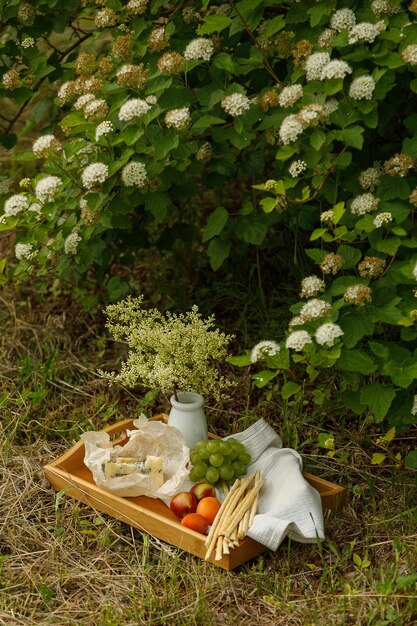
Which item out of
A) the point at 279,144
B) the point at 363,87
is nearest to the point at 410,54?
the point at 363,87

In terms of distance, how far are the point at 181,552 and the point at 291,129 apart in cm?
104

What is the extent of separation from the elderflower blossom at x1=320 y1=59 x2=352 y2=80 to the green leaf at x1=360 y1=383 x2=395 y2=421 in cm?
74

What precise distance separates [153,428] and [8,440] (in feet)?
1.54

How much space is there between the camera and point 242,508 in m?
2.15

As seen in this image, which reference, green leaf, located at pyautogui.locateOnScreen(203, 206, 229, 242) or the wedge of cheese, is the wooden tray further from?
green leaf, located at pyautogui.locateOnScreen(203, 206, 229, 242)

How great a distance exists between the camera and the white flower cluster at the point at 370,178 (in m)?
2.26

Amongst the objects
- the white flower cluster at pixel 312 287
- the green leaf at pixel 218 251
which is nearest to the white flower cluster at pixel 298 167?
the white flower cluster at pixel 312 287

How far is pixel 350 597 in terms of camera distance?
1.98 m

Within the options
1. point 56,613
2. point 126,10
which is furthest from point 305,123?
point 56,613

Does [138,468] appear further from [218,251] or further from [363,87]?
[363,87]

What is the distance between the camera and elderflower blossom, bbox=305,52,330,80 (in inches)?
82.3

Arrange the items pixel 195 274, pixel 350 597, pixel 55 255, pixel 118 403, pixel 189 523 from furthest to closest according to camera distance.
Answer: pixel 195 274 < pixel 118 403 < pixel 55 255 < pixel 189 523 < pixel 350 597

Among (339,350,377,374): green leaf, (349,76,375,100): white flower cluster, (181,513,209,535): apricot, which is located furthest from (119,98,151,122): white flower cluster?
(181,513,209,535): apricot

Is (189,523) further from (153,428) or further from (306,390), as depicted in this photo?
(306,390)
